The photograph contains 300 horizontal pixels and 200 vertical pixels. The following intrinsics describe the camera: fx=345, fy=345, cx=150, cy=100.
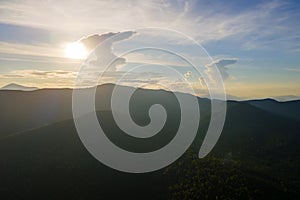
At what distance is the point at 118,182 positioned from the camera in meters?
69.0

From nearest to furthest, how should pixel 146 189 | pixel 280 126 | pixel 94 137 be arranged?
pixel 146 189
pixel 94 137
pixel 280 126

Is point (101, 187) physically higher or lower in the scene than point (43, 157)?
lower

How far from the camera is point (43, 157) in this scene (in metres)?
78.8

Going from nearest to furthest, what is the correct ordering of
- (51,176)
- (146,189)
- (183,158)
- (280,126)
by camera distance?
(146,189)
(51,176)
(183,158)
(280,126)

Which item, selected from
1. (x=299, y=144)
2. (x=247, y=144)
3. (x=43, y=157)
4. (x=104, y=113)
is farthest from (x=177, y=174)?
(x=299, y=144)

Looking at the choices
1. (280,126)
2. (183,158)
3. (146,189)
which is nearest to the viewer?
(146,189)

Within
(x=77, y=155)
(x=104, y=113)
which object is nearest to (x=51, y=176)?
(x=77, y=155)

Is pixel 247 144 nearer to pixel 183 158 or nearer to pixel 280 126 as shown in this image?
pixel 280 126

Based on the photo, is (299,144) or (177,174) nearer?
(177,174)

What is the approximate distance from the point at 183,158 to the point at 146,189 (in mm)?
13863

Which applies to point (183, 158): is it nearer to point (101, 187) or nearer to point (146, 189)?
point (146, 189)

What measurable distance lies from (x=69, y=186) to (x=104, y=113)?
5374 centimetres

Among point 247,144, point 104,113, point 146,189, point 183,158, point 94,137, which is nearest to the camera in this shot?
point 146,189

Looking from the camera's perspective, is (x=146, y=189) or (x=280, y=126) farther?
(x=280, y=126)
